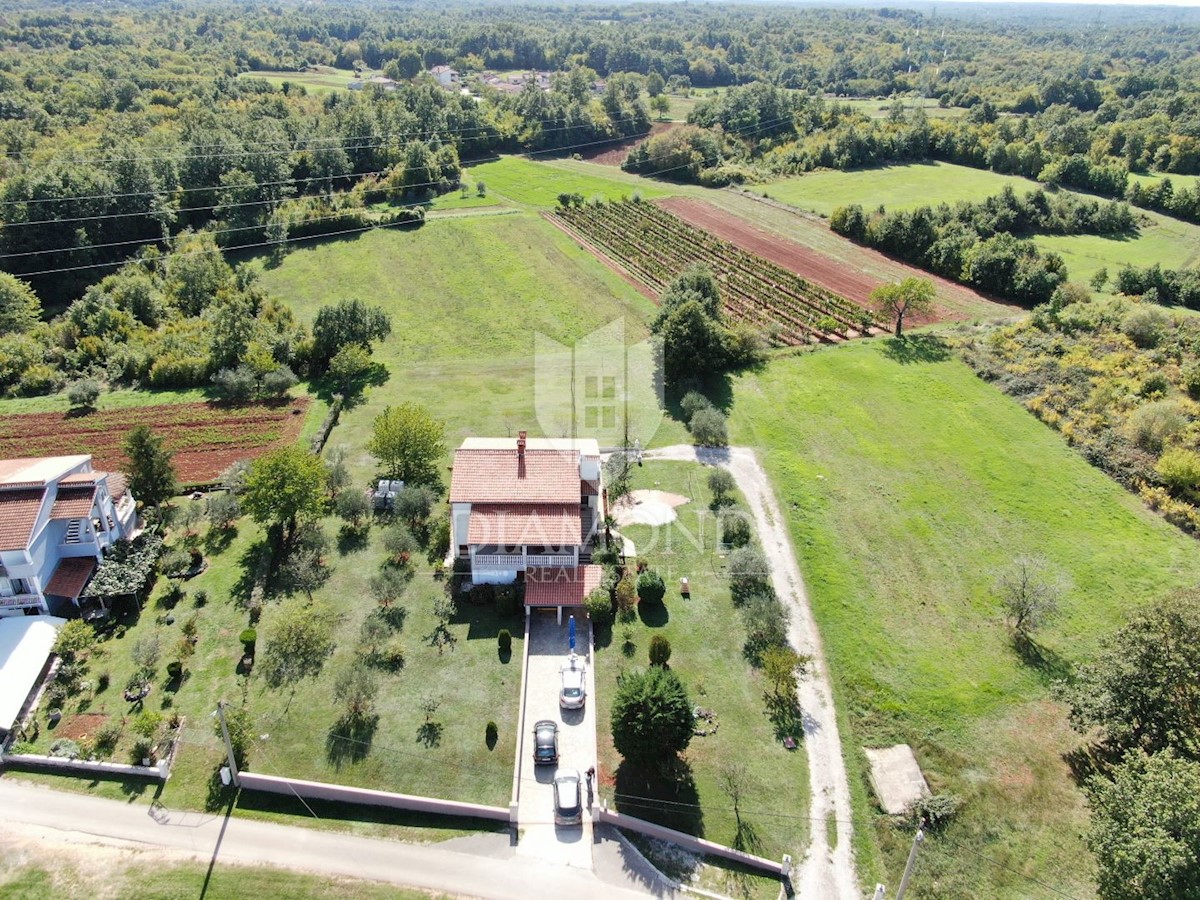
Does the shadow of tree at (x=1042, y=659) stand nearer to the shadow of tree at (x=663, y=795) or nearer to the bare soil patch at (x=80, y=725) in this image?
the shadow of tree at (x=663, y=795)

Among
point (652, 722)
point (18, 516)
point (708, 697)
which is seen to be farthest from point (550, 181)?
point (652, 722)

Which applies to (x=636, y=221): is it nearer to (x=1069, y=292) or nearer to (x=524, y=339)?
(x=524, y=339)

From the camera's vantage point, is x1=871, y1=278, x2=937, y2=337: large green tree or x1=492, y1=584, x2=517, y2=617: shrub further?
x1=871, y1=278, x2=937, y2=337: large green tree

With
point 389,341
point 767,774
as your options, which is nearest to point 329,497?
point 389,341

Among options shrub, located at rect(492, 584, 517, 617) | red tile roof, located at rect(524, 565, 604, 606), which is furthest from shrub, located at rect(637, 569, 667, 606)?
shrub, located at rect(492, 584, 517, 617)

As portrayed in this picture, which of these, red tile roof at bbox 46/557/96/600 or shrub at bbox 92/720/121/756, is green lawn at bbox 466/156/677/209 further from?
shrub at bbox 92/720/121/756

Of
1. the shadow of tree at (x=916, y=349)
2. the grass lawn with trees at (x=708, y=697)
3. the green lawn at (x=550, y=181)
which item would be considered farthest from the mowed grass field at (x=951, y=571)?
the green lawn at (x=550, y=181)
